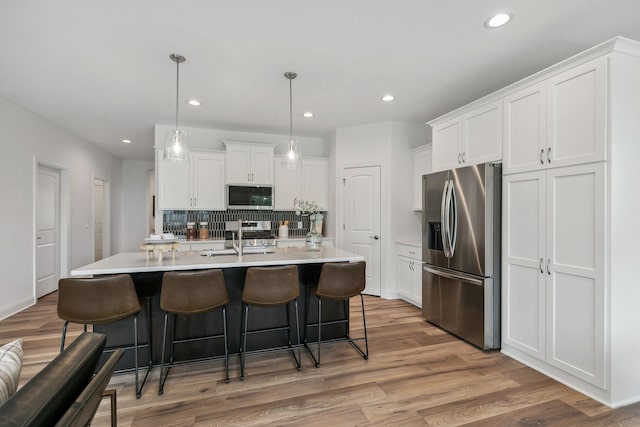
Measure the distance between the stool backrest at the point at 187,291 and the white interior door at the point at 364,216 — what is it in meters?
2.91

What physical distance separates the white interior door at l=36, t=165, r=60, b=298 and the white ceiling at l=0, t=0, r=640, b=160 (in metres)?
1.31

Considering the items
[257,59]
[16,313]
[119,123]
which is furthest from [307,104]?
[16,313]

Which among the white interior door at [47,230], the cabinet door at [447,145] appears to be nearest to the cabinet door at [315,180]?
the cabinet door at [447,145]

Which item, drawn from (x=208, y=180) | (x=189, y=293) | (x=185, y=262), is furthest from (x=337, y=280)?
(x=208, y=180)

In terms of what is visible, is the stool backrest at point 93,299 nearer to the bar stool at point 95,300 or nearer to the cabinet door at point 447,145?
the bar stool at point 95,300

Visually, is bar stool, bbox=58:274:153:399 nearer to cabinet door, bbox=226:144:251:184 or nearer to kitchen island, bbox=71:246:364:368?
kitchen island, bbox=71:246:364:368

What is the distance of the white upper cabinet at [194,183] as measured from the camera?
465 centimetres

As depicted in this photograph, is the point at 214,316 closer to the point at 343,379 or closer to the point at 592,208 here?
the point at 343,379

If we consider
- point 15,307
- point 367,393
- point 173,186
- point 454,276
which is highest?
point 173,186

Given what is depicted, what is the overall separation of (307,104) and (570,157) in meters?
2.82

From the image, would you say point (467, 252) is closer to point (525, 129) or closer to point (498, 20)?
point (525, 129)

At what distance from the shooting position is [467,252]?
9.64 ft

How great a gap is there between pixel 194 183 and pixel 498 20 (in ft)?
14.1

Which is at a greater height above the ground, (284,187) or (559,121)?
(559,121)
